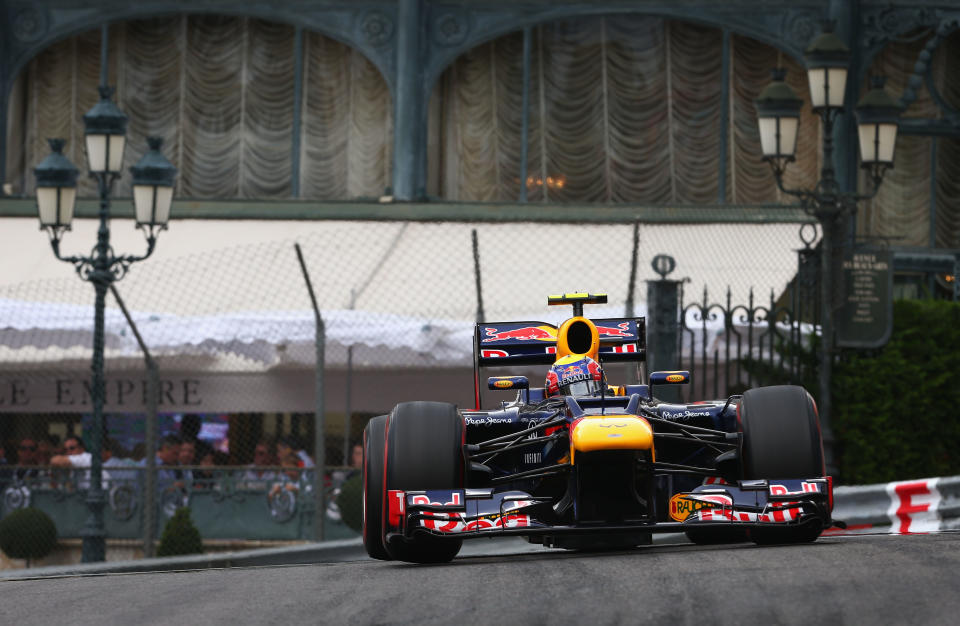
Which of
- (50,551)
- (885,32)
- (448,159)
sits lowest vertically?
(50,551)

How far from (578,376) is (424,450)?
1146 mm

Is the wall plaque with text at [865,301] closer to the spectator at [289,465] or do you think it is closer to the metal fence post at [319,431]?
the metal fence post at [319,431]

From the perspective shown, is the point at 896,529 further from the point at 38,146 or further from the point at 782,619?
the point at 38,146

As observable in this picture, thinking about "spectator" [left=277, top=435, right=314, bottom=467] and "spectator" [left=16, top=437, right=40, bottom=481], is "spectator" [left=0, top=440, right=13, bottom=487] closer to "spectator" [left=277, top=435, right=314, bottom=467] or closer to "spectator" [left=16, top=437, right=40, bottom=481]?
"spectator" [left=16, top=437, right=40, bottom=481]

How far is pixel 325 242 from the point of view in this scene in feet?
72.6

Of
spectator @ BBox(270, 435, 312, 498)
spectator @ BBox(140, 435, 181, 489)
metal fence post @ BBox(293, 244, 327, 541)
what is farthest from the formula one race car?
spectator @ BBox(140, 435, 181, 489)

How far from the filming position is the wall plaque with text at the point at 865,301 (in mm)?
14836

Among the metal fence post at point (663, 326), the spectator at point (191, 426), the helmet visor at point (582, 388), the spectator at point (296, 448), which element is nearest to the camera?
the helmet visor at point (582, 388)

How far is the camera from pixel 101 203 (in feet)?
49.9

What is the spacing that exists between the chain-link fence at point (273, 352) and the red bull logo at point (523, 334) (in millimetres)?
4093

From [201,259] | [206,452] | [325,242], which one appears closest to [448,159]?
[325,242]

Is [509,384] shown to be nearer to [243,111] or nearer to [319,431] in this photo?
[319,431]

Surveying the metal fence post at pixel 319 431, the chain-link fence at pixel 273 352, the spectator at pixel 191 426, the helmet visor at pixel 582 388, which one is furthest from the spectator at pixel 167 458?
the helmet visor at pixel 582 388

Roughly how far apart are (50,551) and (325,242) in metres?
7.72
